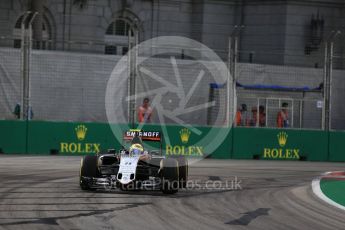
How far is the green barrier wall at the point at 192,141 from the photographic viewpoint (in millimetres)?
23391

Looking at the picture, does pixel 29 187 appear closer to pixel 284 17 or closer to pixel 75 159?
pixel 75 159

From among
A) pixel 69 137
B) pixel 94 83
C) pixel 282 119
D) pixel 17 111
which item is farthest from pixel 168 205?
pixel 282 119

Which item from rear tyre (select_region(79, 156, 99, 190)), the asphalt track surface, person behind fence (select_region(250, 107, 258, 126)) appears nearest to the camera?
the asphalt track surface

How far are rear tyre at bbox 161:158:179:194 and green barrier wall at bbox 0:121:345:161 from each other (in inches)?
416

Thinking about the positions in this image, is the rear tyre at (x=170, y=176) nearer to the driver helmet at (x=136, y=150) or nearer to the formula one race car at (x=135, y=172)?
the formula one race car at (x=135, y=172)

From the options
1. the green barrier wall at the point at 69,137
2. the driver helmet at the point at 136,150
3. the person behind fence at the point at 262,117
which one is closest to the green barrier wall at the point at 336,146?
the person behind fence at the point at 262,117

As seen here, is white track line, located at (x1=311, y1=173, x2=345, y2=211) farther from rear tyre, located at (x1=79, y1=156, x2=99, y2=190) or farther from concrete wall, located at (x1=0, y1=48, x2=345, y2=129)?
concrete wall, located at (x1=0, y1=48, x2=345, y2=129)

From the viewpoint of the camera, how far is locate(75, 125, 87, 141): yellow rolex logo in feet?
78.1

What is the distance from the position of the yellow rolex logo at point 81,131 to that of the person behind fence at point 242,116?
5.75 meters

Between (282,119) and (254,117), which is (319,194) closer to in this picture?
(282,119)

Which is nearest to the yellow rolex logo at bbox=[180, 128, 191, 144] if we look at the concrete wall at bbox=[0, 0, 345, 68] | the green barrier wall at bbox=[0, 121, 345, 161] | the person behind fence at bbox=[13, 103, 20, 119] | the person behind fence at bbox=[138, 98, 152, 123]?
the green barrier wall at bbox=[0, 121, 345, 161]

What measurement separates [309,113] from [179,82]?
548cm

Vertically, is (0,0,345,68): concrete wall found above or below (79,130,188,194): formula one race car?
above

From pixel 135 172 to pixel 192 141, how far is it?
11445 mm
